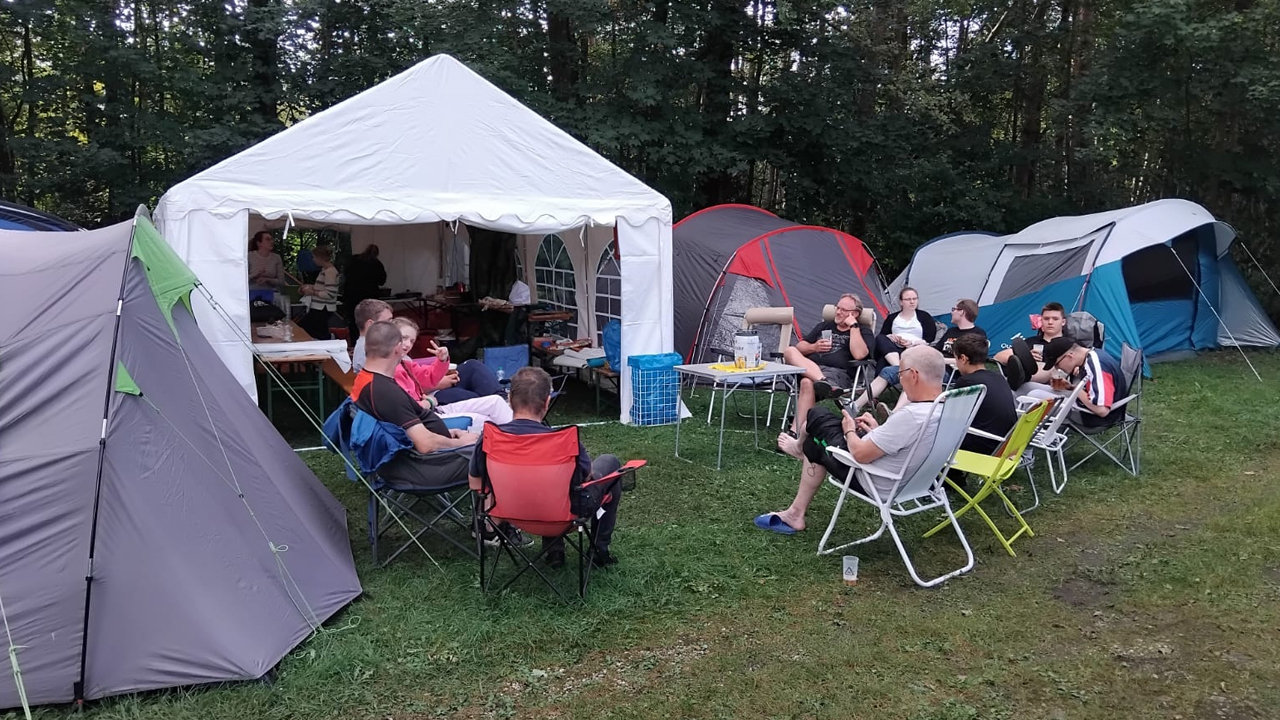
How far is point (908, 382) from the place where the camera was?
12.0ft

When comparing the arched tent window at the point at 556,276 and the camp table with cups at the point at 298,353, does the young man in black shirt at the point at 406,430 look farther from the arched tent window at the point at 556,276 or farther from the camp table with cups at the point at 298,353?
the arched tent window at the point at 556,276

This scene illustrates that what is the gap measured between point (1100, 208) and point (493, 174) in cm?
969

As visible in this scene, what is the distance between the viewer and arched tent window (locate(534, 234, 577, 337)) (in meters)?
8.24

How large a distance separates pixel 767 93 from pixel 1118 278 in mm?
5147

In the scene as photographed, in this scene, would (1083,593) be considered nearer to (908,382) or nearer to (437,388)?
(908,382)

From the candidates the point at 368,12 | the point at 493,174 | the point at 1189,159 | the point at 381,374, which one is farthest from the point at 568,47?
the point at 381,374

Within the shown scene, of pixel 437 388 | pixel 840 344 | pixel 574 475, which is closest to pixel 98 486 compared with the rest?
pixel 574 475

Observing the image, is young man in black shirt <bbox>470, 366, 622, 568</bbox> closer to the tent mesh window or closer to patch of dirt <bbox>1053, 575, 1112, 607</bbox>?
patch of dirt <bbox>1053, 575, 1112, 607</bbox>

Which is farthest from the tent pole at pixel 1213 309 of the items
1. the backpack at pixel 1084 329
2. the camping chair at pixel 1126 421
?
the camping chair at pixel 1126 421

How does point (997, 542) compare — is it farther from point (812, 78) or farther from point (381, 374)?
point (812, 78)

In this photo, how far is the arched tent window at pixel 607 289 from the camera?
24.3 ft

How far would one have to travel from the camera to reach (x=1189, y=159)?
10.7 metres

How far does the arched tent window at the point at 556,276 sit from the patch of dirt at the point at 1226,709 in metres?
6.06

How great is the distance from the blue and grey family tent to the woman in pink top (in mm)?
5872
